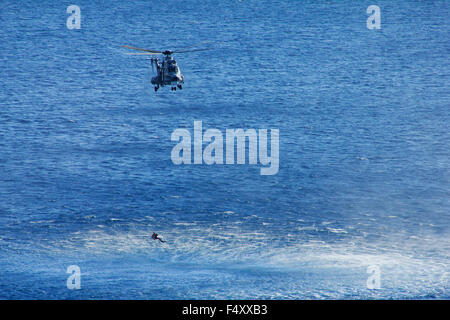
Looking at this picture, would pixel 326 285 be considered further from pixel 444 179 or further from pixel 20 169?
pixel 20 169

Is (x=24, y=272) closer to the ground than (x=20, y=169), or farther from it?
closer to the ground

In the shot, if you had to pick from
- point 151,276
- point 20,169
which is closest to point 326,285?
point 151,276

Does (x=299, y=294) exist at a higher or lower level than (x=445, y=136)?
lower

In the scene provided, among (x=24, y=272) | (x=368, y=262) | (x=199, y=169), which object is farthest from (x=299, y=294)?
(x=199, y=169)

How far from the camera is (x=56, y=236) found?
450ft

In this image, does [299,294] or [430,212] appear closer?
[299,294]

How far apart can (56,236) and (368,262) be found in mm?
55325
